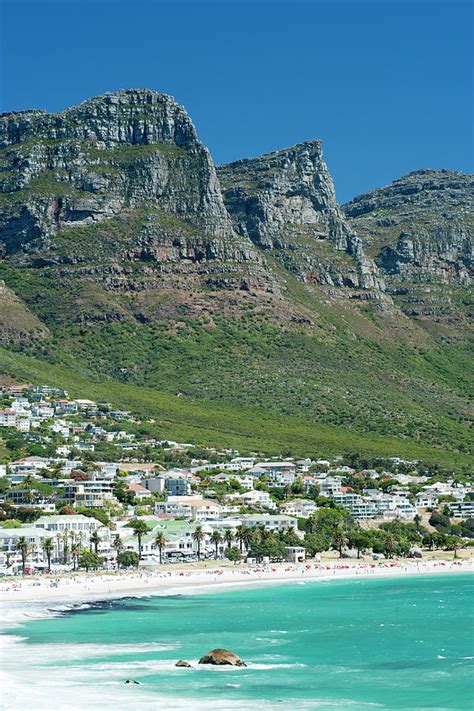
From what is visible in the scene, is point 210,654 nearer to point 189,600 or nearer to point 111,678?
point 111,678

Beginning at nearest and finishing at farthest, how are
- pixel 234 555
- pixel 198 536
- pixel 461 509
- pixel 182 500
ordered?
pixel 234 555 → pixel 198 536 → pixel 182 500 → pixel 461 509

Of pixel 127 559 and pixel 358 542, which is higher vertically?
pixel 358 542

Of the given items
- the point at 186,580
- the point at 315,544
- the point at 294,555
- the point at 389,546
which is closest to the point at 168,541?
the point at 294,555

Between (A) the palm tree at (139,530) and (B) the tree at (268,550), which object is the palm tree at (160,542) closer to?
(A) the palm tree at (139,530)

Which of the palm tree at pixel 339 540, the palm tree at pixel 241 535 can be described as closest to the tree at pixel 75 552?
the palm tree at pixel 241 535

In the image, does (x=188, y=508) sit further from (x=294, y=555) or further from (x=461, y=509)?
(x=461, y=509)

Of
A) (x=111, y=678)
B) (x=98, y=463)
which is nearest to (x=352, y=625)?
(x=111, y=678)

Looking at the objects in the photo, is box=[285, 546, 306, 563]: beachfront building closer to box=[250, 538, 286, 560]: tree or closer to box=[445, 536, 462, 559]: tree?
box=[250, 538, 286, 560]: tree

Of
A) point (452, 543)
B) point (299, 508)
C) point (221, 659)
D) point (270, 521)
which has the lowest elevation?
point (221, 659)
